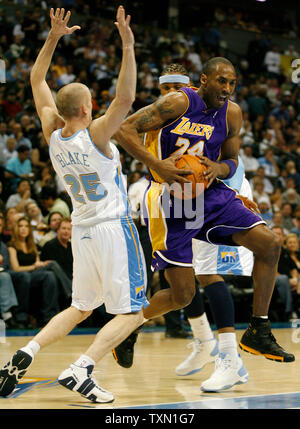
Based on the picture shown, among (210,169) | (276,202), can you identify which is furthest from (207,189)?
(276,202)

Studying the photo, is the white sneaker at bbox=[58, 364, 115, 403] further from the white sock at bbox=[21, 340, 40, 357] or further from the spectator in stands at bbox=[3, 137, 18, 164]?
the spectator in stands at bbox=[3, 137, 18, 164]

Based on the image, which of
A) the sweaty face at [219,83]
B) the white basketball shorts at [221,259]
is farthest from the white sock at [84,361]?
the sweaty face at [219,83]

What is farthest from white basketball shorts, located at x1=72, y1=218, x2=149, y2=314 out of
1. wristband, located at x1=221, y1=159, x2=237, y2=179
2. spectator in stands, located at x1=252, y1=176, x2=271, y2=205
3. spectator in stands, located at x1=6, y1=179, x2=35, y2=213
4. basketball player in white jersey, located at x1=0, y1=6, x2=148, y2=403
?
spectator in stands, located at x1=252, y1=176, x2=271, y2=205

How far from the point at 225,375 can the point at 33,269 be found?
4.68 meters

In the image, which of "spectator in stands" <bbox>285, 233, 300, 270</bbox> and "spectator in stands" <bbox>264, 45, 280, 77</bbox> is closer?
"spectator in stands" <bbox>285, 233, 300, 270</bbox>

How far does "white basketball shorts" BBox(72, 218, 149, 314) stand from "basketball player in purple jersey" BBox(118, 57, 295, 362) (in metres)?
0.62

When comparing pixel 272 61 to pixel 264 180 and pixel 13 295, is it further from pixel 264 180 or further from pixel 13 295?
pixel 13 295

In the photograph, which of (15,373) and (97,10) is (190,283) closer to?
(15,373)

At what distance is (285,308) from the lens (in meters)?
10.3

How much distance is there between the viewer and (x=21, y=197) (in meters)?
10.4

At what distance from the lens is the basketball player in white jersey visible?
402cm

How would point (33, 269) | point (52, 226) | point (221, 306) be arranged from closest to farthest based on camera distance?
point (221, 306) < point (33, 269) < point (52, 226)
